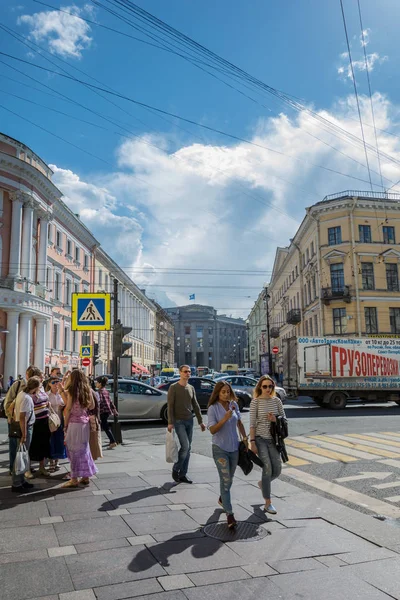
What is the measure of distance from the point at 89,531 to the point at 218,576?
1.80 m

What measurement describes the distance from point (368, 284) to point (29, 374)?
36.1 metres

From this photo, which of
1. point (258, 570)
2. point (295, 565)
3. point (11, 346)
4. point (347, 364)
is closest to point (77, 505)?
point (258, 570)

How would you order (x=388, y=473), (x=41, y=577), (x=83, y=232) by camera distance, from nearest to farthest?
1. (x=41, y=577)
2. (x=388, y=473)
3. (x=83, y=232)

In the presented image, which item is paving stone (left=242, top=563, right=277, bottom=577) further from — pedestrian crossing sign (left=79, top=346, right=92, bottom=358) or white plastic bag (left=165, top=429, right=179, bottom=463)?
pedestrian crossing sign (left=79, top=346, right=92, bottom=358)

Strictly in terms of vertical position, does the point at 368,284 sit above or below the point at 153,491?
above

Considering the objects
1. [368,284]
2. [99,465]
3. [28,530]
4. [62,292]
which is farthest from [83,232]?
[28,530]

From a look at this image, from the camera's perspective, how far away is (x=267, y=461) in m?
6.49

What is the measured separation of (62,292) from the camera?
4231 centimetres

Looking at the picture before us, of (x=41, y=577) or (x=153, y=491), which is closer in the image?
(x=41, y=577)

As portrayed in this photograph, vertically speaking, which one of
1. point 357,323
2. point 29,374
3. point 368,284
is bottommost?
point 29,374

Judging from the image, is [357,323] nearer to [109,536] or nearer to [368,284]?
[368,284]

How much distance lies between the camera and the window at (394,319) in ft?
131

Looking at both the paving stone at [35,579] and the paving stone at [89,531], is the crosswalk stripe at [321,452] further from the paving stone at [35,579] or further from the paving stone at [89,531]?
the paving stone at [35,579]

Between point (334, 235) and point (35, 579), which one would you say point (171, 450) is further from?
point (334, 235)
